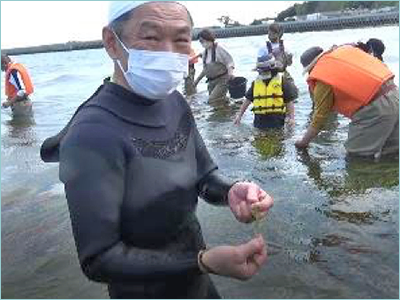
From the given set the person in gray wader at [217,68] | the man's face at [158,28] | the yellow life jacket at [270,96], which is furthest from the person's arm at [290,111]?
the man's face at [158,28]

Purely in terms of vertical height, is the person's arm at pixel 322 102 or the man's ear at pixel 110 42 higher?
the man's ear at pixel 110 42

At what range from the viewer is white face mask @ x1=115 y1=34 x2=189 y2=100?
2088mm

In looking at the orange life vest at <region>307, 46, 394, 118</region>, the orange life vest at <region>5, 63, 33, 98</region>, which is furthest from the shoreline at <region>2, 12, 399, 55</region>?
the orange life vest at <region>307, 46, 394, 118</region>

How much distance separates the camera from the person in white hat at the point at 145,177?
1.87 metres

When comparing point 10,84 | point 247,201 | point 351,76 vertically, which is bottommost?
point 10,84

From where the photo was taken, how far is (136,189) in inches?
79.0

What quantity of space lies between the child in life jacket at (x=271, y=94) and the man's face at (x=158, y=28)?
23.0 feet

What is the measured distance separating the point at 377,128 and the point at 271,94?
8.26ft

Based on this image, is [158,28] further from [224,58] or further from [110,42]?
[224,58]

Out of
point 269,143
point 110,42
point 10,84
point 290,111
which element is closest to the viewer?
point 110,42

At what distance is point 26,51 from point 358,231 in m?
85.6

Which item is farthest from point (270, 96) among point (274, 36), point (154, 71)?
point (154, 71)

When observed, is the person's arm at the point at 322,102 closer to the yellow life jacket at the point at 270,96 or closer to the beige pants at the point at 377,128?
the beige pants at the point at 377,128

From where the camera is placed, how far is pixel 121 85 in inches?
85.0
